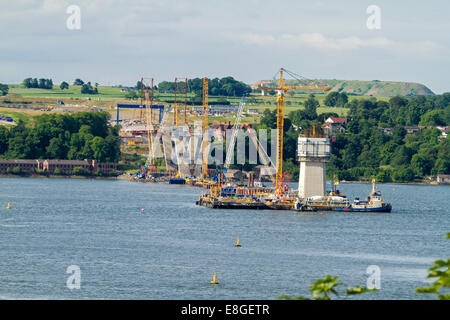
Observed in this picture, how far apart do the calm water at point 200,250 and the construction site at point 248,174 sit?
385 centimetres

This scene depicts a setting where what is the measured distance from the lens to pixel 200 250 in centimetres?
5028

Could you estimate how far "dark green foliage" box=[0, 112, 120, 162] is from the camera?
179250mm

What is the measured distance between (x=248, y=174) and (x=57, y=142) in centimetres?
4682

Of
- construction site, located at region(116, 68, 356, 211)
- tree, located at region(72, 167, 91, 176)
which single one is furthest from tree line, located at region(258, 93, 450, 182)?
tree, located at region(72, 167, 91, 176)

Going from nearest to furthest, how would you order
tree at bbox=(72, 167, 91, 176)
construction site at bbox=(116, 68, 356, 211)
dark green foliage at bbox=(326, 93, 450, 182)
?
construction site at bbox=(116, 68, 356, 211), tree at bbox=(72, 167, 91, 176), dark green foliage at bbox=(326, 93, 450, 182)

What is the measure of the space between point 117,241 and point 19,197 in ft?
158

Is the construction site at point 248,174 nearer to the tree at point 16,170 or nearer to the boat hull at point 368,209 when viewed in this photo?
the boat hull at point 368,209

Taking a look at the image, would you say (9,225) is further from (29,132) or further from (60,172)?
(29,132)

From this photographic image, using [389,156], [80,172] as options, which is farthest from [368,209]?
[389,156]

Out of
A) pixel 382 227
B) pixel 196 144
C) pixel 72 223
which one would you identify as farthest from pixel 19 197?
pixel 196 144

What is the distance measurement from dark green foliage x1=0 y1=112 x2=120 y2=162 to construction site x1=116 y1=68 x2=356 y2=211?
392 inches

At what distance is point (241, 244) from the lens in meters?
54.4

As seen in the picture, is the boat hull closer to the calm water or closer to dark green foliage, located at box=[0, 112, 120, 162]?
the calm water

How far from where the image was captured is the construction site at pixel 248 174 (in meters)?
86.1
